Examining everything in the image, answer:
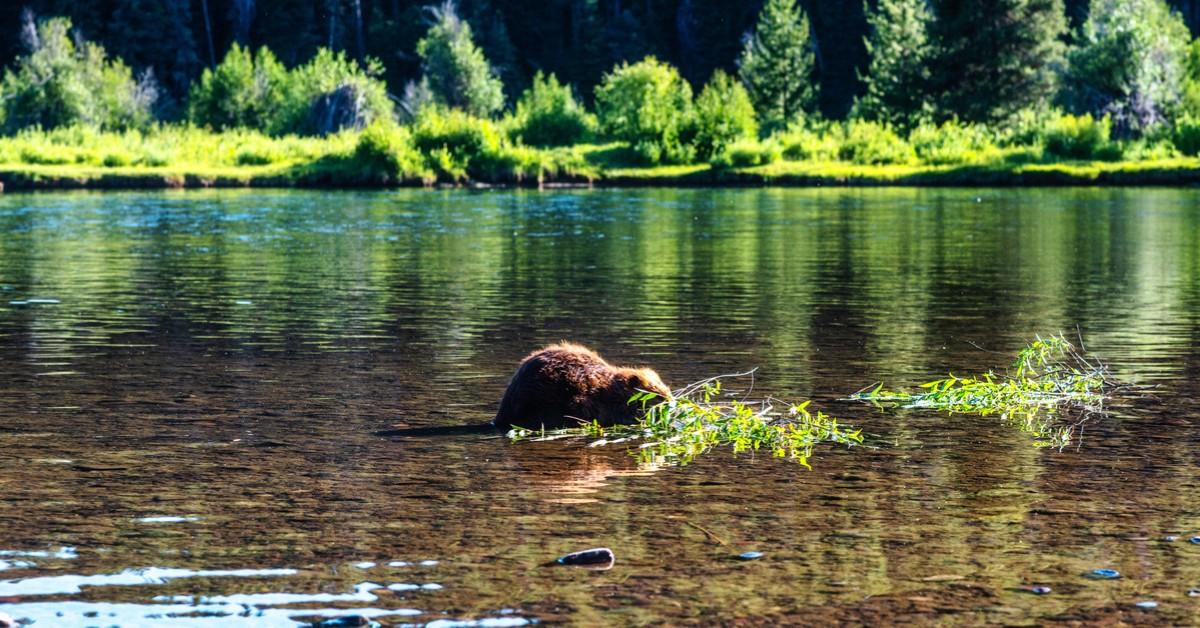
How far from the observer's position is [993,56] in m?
80.6

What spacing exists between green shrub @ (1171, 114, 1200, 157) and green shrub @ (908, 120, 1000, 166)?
7.71 meters

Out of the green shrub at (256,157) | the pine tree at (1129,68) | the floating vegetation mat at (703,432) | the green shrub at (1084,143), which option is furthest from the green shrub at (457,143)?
the floating vegetation mat at (703,432)

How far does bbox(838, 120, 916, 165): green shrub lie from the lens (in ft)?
235

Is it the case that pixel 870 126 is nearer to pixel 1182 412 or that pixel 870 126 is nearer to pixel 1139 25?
pixel 1139 25

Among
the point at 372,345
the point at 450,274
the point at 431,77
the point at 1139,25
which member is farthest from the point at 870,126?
the point at 372,345

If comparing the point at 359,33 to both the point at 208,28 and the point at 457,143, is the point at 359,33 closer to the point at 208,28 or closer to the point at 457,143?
the point at 208,28

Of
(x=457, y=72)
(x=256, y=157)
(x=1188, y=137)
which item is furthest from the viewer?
(x=457, y=72)

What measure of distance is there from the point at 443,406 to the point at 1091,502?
5.72 meters

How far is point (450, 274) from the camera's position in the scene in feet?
91.6

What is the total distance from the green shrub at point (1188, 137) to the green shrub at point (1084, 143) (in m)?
2.67

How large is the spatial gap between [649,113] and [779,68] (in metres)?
17.5

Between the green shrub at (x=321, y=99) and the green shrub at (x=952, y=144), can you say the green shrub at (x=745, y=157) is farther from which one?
the green shrub at (x=321, y=99)

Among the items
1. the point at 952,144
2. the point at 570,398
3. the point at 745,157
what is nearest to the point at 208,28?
the point at 745,157

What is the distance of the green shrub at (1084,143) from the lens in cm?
6900
